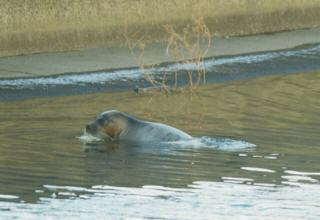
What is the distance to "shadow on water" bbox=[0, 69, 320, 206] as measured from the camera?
35.2 ft

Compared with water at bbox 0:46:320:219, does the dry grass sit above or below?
above

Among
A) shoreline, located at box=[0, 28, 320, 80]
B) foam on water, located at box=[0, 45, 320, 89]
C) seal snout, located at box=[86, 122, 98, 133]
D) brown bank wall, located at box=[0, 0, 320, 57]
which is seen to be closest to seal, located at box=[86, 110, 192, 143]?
seal snout, located at box=[86, 122, 98, 133]

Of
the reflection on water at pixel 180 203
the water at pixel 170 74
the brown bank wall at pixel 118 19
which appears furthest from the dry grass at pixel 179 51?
the reflection on water at pixel 180 203

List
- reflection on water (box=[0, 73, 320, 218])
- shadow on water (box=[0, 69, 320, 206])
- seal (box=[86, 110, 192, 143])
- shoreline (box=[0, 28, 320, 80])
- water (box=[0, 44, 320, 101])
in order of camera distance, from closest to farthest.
A: reflection on water (box=[0, 73, 320, 218])
shadow on water (box=[0, 69, 320, 206])
seal (box=[86, 110, 192, 143])
water (box=[0, 44, 320, 101])
shoreline (box=[0, 28, 320, 80])

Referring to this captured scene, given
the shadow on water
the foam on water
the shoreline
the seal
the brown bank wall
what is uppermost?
the brown bank wall

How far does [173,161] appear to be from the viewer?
1160cm

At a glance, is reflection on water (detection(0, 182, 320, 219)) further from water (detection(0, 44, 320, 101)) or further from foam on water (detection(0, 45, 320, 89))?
foam on water (detection(0, 45, 320, 89))

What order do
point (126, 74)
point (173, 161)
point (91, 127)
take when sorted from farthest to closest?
1. point (126, 74)
2. point (91, 127)
3. point (173, 161)

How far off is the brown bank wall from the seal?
558cm

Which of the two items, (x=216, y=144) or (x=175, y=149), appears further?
(x=216, y=144)

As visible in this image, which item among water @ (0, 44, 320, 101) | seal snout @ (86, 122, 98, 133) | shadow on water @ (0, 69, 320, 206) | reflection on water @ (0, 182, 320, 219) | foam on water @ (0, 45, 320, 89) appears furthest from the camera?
foam on water @ (0, 45, 320, 89)

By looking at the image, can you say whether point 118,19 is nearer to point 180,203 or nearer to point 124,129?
point 124,129

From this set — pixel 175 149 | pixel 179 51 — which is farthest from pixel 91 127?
pixel 179 51

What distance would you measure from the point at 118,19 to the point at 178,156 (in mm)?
8581
